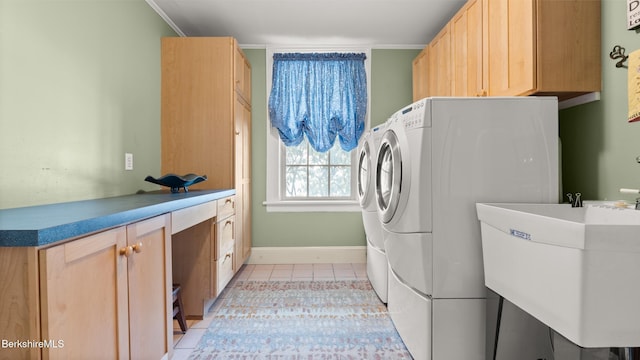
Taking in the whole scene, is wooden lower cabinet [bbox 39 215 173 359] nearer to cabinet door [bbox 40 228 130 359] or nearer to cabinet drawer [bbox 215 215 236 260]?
cabinet door [bbox 40 228 130 359]

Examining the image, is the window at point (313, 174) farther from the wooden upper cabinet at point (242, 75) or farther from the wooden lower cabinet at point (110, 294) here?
the wooden lower cabinet at point (110, 294)

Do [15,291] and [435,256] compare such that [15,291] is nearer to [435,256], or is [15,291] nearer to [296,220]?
[435,256]

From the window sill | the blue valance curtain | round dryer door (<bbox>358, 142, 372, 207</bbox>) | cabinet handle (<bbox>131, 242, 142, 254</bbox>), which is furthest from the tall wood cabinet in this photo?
cabinet handle (<bbox>131, 242, 142, 254</bbox>)

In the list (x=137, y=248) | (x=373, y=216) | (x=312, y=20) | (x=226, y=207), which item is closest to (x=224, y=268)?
(x=226, y=207)

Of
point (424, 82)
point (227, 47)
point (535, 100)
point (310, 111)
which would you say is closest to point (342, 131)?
point (310, 111)

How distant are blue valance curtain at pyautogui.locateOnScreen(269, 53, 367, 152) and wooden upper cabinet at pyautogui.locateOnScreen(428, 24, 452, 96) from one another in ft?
2.51

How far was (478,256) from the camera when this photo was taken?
1.69 meters

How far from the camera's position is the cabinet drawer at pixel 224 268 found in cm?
255

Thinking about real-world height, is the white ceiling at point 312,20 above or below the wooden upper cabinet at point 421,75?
above

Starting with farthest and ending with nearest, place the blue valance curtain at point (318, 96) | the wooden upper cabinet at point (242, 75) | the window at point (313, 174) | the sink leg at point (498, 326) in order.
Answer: the window at point (313, 174)
the blue valance curtain at point (318, 96)
the wooden upper cabinet at point (242, 75)
the sink leg at point (498, 326)

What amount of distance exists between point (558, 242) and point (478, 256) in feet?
2.11

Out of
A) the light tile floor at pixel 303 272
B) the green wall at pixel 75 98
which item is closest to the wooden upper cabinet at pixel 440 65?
the light tile floor at pixel 303 272

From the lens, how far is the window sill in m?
3.85

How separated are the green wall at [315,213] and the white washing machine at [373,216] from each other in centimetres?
88
